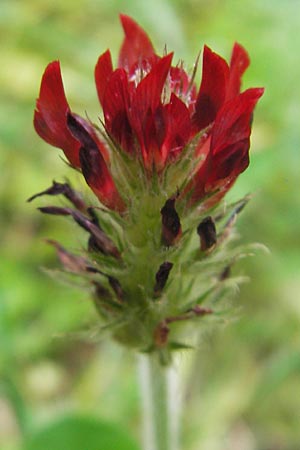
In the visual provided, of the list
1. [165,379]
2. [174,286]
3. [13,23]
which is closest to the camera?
[174,286]

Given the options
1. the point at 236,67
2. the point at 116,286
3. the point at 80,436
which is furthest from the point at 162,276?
the point at 80,436

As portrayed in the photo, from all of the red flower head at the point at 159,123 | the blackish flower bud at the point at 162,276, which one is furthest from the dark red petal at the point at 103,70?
the blackish flower bud at the point at 162,276

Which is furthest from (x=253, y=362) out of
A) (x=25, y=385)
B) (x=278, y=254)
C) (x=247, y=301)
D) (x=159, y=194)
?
(x=159, y=194)

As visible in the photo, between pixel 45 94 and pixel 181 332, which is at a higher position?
pixel 45 94

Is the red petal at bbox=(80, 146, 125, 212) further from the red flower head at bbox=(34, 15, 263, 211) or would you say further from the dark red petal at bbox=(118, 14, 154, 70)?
the dark red petal at bbox=(118, 14, 154, 70)

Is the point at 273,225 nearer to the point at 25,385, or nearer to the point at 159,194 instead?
the point at 25,385

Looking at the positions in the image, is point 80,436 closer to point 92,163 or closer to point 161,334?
point 161,334

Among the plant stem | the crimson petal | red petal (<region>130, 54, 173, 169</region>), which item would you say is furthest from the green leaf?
red petal (<region>130, 54, 173, 169</region>)
